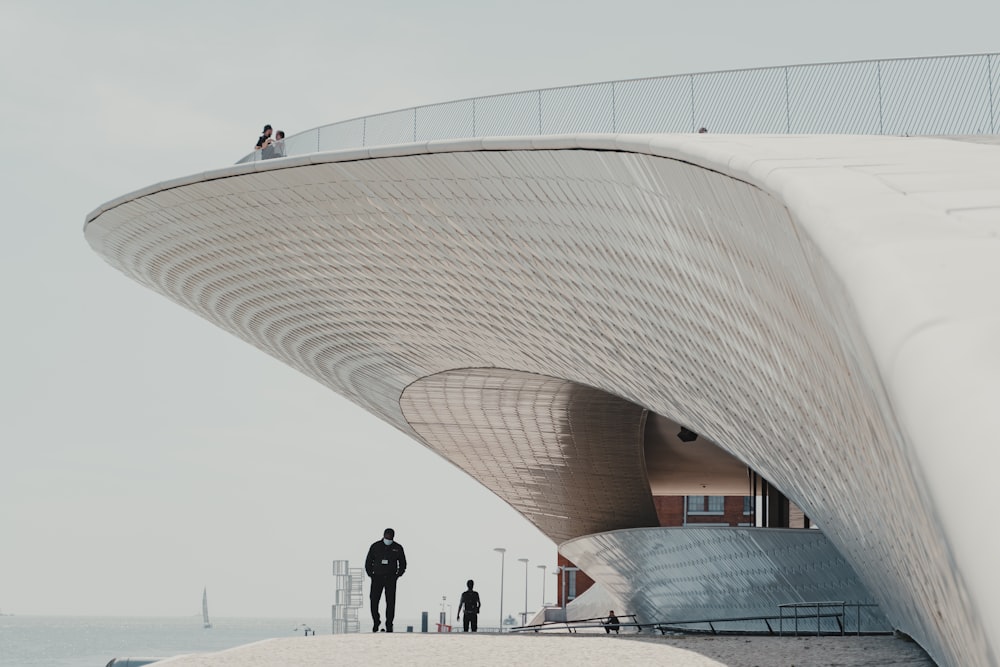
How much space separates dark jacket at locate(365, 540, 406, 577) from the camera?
1692cm

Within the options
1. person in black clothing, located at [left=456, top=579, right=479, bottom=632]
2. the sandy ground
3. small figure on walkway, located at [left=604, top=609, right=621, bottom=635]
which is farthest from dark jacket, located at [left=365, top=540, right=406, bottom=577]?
small figure on walkway, located at [left=604, top=609, right=621, bottom=635]

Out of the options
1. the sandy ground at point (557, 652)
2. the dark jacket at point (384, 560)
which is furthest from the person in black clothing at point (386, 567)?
the sandy ground at point (557, 652)

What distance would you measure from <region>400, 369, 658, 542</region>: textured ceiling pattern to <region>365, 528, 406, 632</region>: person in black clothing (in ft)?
38.4

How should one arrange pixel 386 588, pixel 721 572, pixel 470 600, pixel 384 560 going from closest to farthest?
pixel 384 560 < pixel 386 588 < pixel 470 600 < pixel 721 572

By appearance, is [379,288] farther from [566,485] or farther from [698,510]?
[698,510]

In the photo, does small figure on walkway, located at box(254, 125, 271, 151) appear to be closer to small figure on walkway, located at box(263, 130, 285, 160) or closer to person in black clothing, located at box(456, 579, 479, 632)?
small figure on walkway, located at box(263, 130, 285, 160)

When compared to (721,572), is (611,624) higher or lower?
lower

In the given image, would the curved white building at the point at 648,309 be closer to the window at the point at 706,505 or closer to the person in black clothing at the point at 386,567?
the person in black clothing at the point at 386,567

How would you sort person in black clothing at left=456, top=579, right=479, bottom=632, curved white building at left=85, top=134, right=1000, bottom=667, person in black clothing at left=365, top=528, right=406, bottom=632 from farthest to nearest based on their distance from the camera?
person in black clothing at left=456, top=579, right=479, bottom=632 → person in black clothing at left=365, top=528, right=406, bottom=632 → curved white building at left=85, top=134, right=1000, bottom=667

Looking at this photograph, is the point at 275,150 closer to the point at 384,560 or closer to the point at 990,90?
the point at 384,560

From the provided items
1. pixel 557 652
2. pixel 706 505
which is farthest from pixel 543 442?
pixel 706 505

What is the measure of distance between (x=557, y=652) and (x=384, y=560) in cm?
518

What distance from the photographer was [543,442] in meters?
33.8

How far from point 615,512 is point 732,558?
1122 centimetres
